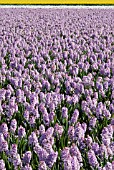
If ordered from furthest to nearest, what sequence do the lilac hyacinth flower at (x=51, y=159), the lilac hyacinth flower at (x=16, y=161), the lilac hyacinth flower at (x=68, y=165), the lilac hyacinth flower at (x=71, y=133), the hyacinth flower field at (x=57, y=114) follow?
the lilac hyacinth flower at (x=71, y=133)
the hyacinth flower field at (x=57, y=114)
the lilac hyacinth flower at (x=16, y=161)
the lilac hyacinth flower at (x=51, y=159)
the lilac hyacinth flower at (x=68, y=165)

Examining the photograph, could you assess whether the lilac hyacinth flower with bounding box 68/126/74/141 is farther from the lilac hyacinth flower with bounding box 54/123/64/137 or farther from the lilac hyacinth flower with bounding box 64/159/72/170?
the lilac hyacinth flower with bounding box 64/159/72/170

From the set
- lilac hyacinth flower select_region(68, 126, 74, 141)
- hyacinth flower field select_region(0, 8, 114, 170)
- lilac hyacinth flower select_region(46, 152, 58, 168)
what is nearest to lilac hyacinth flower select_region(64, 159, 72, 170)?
hyacinth flower field select_region(0, 8, 114, 170)

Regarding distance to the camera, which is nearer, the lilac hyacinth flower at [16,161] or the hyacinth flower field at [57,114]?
the lilac hyacinth flower at [16,161]

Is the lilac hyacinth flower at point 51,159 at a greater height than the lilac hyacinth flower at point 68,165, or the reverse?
the lilac hyacinth flower at point 68,165

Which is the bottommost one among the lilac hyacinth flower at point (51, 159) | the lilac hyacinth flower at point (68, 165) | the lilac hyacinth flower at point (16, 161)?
the lilac hyacinth flower at point (16, 161)

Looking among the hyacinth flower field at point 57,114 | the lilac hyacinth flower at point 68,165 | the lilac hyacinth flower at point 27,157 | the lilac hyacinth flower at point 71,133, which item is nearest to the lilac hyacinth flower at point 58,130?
the hyacinth flower field at point 57,114

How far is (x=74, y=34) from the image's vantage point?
43.4ft

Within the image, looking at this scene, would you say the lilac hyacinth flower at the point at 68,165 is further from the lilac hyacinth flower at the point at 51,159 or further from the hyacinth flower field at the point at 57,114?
the lilac hyacinth flower at the point at 51,159

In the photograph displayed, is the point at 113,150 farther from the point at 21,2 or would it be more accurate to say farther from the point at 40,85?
the point at 21,2

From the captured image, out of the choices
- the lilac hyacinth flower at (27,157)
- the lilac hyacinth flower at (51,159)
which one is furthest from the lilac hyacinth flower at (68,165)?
the lilac hyacinth flower at (27,157)

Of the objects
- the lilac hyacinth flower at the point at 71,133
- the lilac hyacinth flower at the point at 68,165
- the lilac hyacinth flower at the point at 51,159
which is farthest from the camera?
the lilac hyacinth flower at the point at 71,133

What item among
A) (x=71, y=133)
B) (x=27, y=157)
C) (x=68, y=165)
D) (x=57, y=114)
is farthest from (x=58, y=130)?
(x=57, y=114)

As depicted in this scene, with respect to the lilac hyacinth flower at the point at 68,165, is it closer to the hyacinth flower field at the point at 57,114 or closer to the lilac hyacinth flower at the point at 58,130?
the hyacinth flower field at the point at 57,114

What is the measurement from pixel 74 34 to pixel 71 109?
800 centimetres
